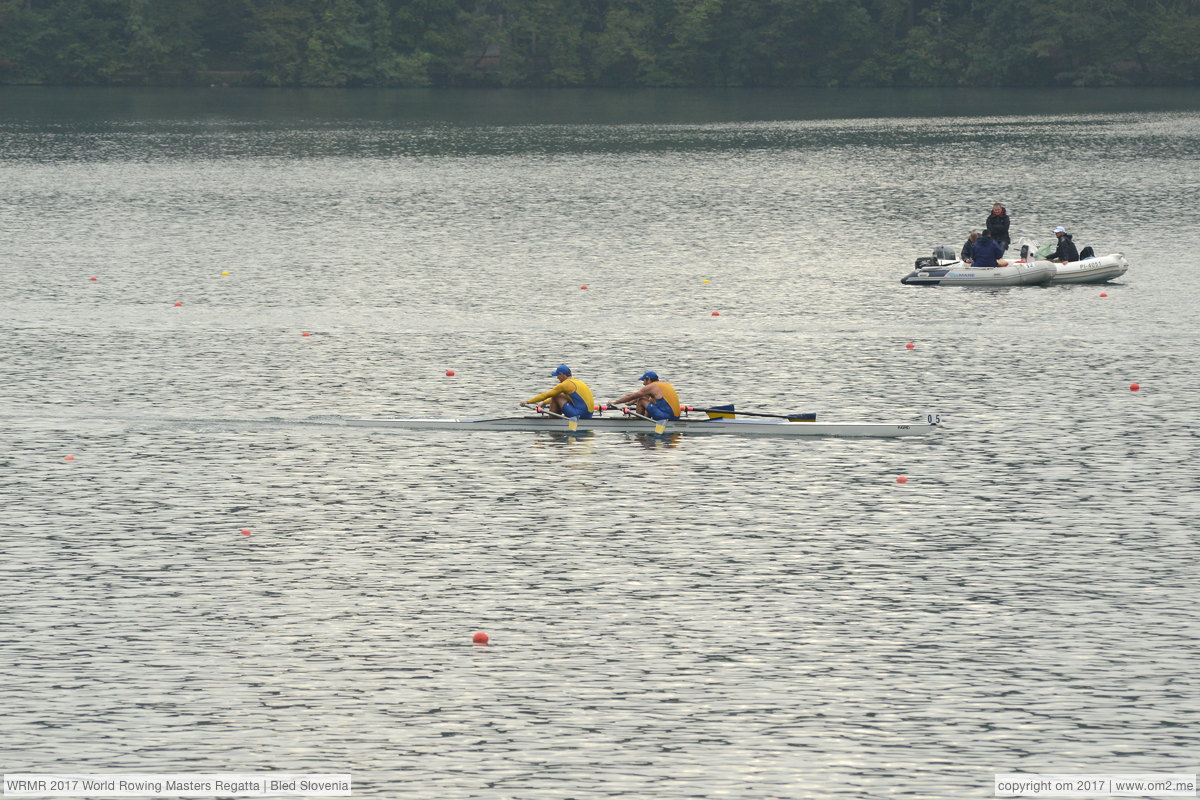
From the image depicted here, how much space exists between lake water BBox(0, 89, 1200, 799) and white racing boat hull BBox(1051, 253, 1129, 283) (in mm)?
691

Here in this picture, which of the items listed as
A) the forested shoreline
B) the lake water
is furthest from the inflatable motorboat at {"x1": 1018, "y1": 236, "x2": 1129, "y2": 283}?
the forested shoreline

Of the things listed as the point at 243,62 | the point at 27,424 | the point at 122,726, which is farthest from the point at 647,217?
the point at 243,62

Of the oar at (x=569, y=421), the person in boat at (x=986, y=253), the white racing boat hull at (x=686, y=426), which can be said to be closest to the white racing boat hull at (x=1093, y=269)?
the person in boat at (x=986, y=253)

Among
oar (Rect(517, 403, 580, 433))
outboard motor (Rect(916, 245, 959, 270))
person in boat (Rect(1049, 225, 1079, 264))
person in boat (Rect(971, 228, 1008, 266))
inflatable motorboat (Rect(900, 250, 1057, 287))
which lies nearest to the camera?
oar (Rect(517, 403, 580, 433))

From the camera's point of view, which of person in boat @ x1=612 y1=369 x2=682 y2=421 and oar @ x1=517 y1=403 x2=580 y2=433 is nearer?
person in boat @ x1=612 y1=369 x2=682 y2=421

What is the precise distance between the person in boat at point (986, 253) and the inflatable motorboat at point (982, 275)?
0.29 m

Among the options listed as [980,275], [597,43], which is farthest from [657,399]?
[597,43]

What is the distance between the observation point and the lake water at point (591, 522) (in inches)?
808

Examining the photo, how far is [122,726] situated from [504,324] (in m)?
29.8

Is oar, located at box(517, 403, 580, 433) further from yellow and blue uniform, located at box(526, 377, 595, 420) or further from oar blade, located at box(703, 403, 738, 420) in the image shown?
oar blade, located at box(703, 403, 738, 420)

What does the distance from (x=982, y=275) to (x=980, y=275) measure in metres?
0.07

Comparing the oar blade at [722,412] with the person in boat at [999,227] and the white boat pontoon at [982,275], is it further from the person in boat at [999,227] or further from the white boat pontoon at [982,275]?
the person in boat at [999,227]

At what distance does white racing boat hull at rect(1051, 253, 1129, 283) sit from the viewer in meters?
57.2

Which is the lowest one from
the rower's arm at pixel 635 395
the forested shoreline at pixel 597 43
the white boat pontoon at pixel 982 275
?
the rower's arm at pixel 635 395
